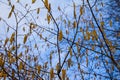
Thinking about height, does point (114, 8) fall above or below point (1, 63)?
above

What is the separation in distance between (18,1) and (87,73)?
4.42 feet

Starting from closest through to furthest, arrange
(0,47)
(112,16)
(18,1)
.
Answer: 1. (0,47)
2. (18,1)
3. (112,16)

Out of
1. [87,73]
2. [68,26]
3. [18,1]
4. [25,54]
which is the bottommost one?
[87,73]

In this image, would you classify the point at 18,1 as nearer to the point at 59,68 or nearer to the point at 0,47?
the point at 0,47

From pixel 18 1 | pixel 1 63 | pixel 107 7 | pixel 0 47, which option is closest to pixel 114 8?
pixel 107 7

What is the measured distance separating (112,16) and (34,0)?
156 inches

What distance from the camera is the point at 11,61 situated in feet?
9.29

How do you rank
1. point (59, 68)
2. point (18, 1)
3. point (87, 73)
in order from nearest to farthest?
point (59, 68), point (18, 1), point (87, 73)

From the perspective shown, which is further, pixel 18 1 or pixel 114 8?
pixel 114 8

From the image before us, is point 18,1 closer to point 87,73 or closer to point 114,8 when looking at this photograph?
point 87,73

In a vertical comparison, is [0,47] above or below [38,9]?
below

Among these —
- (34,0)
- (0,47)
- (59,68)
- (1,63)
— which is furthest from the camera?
(0,47)

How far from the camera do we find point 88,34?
3.19 metres

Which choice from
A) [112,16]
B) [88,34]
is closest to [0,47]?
[88,34]
